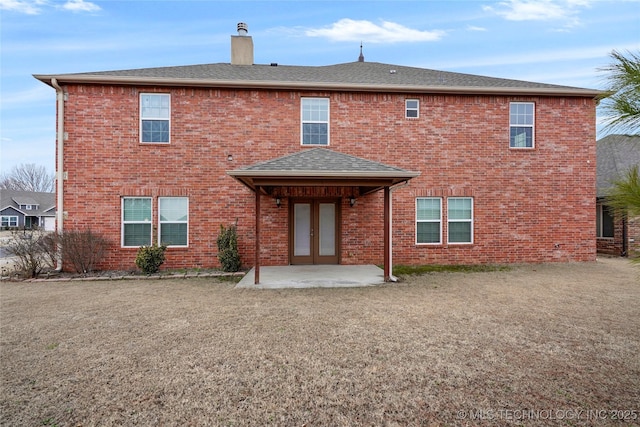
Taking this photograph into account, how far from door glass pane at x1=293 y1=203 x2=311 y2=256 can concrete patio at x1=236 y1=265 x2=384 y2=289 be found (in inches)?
23.9

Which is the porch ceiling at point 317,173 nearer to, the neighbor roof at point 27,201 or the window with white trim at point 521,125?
the window with white trim at point 521,125

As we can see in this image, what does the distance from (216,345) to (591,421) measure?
13.7 feet

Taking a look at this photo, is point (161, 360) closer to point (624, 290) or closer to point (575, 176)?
point (624, 290)

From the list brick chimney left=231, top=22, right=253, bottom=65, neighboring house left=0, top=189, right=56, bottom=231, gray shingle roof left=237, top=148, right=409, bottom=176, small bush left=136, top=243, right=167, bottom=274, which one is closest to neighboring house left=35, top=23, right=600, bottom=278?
small bush left=136, top=243, right=167, bottom=274

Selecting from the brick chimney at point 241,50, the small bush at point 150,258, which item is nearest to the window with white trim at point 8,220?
the brick chimney at point 241,50

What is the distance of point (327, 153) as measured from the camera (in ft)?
29.1

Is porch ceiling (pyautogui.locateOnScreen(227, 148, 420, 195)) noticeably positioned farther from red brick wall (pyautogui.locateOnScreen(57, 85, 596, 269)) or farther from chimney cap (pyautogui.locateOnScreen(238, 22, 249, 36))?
chimney cap (pyautogui.locateOnScreen(238, 22, 249, 36))

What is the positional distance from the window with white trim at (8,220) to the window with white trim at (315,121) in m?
55.3

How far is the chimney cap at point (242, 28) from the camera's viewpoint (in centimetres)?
1261

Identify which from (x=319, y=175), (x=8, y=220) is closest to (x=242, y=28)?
(x=319, y=175)

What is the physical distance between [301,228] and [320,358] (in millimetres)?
6657

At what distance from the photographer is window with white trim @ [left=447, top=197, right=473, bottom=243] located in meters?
10.6

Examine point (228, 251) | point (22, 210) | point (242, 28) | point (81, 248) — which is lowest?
point (228, 251)

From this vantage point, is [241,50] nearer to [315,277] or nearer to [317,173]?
[317,173]
